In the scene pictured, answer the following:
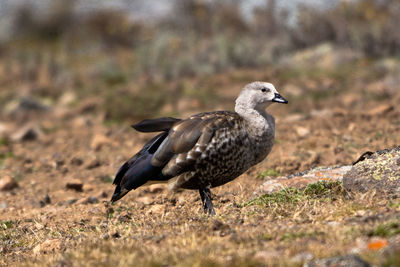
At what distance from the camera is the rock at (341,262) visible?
11.2 ft

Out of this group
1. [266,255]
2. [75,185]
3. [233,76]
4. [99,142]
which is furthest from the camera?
[233,76]

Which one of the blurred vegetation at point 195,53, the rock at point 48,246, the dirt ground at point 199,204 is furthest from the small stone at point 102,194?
the blurred vegetation at point 195,53

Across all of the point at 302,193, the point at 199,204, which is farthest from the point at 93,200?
the point at 302,193

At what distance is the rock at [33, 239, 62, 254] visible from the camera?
5.04 metres

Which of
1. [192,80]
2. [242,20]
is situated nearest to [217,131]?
[192,80]

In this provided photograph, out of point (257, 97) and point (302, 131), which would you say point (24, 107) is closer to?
point (302, 131)

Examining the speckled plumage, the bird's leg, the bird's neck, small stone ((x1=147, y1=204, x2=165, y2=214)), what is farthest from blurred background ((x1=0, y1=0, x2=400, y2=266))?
the bird's neck

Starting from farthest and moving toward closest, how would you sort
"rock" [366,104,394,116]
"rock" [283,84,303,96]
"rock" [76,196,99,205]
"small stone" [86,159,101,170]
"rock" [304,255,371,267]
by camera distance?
"rock" [283,84,303,96] < "rock" [366,104,394,116] < "small stone" [86,159,101,170] < "rock" [76,196,99,205] < "rock" [304,255,371,267]

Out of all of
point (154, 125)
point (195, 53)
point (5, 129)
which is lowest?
point (5, 129)

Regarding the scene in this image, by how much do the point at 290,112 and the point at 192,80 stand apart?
413cm

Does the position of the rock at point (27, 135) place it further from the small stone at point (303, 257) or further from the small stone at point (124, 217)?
the small stone at point (303, 257)

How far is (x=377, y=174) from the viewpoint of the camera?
17.2ft

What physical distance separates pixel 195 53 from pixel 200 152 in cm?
1119

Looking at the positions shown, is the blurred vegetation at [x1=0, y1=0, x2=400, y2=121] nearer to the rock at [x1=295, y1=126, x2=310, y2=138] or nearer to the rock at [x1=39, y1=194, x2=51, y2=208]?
the rock at [x1=295, y1=126, x2=310, y2=138]
